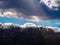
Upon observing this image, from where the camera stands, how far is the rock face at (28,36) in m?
4.04

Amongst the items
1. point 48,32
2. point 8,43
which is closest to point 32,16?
point 48,32

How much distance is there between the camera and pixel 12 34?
4.07 metres

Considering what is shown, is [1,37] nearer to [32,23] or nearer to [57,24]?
[32,23]

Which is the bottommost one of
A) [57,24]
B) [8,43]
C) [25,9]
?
[8,43]

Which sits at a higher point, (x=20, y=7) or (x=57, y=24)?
(x=20, y=7)

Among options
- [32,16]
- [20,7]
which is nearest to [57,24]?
[32,16]

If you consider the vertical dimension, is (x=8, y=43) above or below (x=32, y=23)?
below

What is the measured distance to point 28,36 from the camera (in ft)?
13.4

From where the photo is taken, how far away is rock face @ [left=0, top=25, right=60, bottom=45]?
4.04 meters

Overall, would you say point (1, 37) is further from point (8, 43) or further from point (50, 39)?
point (50, 39)

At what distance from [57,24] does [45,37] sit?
12.7 inches

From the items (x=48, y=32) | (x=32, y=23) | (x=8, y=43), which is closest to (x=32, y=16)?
(x=32, y=23)

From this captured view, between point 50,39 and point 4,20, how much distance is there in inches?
34.9

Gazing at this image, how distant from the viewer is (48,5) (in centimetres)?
400
